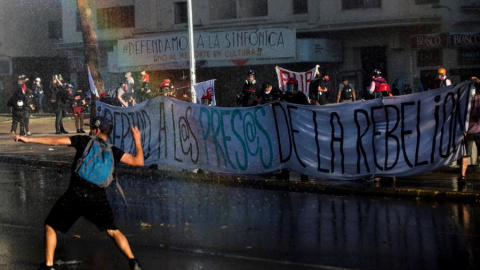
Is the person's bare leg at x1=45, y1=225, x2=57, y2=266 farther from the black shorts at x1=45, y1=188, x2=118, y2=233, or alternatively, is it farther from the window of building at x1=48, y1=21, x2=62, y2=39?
the window of building at x1=48, y1=21, x2=62, y2=39

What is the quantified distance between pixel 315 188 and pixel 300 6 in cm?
2671

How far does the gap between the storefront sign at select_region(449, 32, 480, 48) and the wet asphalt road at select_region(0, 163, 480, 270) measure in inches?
902

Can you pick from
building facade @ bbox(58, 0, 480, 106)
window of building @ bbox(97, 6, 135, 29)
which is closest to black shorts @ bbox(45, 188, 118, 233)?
building facade @ bbox(58, 0, 480, 106)

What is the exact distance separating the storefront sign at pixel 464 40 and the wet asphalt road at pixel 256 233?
75.2 feet

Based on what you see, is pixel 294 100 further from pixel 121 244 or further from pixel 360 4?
pixel 360 4

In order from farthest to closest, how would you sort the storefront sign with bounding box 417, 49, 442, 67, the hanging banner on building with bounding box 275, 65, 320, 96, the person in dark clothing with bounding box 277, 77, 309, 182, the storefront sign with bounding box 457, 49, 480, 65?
the storefront sign with bounding box 417, 49, 442, 67, the storefront sign with bounding box 457, 49, 480, 65, the hanging banner on building with bounding box 275, 65, 320, 96, the person in dark clothing with bounding box 277, 77, 309, 182

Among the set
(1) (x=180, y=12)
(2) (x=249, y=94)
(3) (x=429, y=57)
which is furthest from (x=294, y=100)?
(1) (x=180, y=12)

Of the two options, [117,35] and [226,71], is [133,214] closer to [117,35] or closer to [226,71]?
[226,71]

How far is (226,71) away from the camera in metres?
42.7

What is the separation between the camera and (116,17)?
47.4 m

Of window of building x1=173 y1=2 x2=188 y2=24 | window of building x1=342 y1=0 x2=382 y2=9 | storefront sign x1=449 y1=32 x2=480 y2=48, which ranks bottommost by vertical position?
storefront sign x1=449 y1=32 x2=480 y2=48

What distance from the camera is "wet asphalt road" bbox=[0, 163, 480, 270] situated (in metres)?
8.43

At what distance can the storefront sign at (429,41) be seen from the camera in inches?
1415

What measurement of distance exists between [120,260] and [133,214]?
10.4 feet
